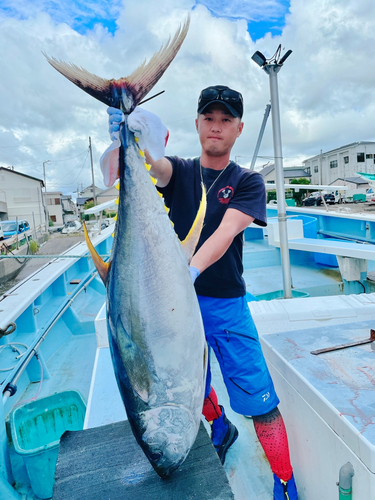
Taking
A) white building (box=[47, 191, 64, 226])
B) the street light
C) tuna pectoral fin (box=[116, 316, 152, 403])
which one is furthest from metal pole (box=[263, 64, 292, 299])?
white building (box=[47, 191, 64, 226])

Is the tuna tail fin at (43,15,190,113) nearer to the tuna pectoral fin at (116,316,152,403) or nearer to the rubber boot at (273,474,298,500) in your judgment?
the tuna pectoral fin at (116,316,152,403)

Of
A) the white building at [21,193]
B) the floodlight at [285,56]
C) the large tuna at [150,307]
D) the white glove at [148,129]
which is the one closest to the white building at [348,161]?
the white building at [21,193]

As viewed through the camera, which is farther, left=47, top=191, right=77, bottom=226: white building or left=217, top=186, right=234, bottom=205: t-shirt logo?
left=47, top=191, right=77, bottom=226: white building

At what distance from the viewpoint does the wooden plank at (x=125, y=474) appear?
1.16m

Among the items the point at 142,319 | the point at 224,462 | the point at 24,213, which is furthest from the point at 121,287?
the point at 24,213

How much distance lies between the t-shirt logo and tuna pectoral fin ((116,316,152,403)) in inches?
34.0

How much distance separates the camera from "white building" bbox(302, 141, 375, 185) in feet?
128

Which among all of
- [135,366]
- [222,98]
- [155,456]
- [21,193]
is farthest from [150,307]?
[21,193]

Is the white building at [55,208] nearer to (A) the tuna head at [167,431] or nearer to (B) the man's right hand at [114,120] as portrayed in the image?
(B) the man's right hand at [114,120]

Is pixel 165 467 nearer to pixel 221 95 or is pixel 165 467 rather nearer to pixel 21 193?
pixel 221 95

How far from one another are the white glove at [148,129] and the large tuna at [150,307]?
3cm

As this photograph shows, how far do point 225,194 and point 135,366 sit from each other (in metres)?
0.95

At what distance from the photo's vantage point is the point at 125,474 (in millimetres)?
1270

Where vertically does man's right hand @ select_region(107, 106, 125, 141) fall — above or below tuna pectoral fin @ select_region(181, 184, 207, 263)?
above
